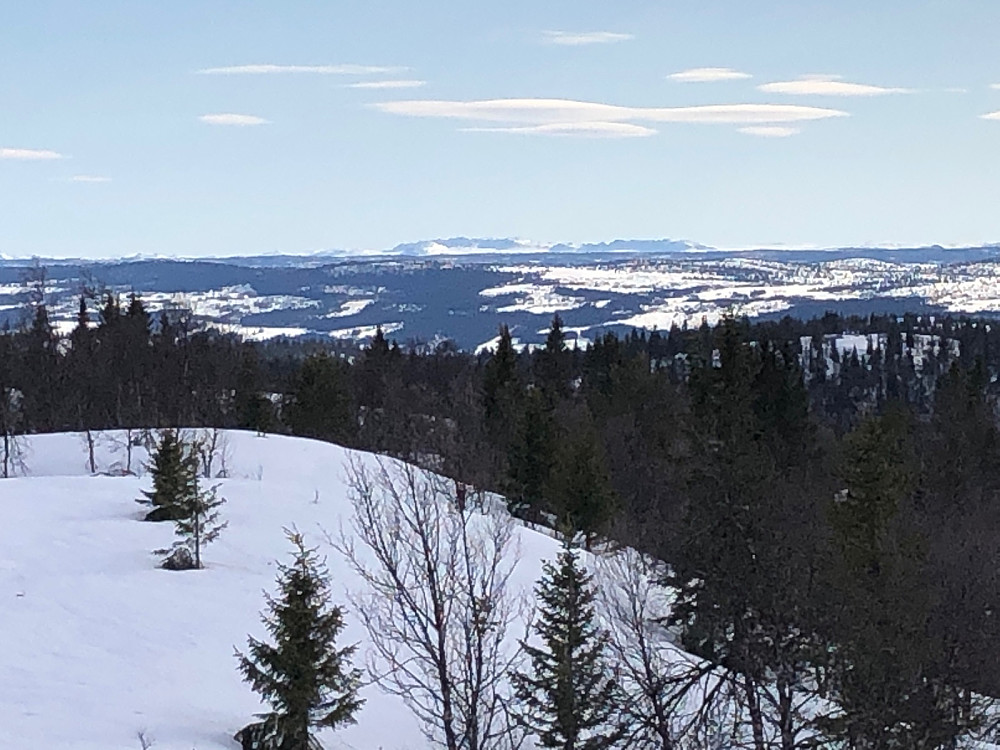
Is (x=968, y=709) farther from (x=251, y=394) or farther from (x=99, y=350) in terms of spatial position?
(x=99, y=350)

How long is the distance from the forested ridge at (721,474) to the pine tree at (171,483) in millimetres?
4841

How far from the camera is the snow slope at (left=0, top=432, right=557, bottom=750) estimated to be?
14.5 metres

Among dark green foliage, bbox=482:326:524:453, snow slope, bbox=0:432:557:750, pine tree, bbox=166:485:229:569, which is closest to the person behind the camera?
snow slope, bbox=0:432:557:750

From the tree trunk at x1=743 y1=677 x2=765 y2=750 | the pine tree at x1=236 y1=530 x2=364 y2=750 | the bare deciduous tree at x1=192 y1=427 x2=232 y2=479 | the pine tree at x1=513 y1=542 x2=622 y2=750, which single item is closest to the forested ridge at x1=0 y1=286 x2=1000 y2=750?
Answer: the tree trunk at x1=743 y1=677 x2=765 y2=750

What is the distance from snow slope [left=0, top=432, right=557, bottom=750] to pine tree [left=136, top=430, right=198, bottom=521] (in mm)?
595

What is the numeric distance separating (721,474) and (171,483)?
12.5 metres

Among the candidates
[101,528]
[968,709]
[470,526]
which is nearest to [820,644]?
[968,709]

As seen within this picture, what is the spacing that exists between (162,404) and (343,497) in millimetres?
20151

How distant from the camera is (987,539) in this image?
33.8 meters

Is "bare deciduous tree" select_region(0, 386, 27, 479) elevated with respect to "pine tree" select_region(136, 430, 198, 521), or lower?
lower

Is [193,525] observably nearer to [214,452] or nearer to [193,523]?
[193,523]

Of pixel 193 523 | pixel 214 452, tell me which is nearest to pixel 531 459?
pixel 214 452

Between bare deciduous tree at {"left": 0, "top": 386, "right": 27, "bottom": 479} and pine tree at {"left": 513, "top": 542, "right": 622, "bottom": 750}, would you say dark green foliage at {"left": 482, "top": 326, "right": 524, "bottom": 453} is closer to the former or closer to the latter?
bare deciduous tree at {"left": 0, "top": 386, "right": 27, "bottom": 479}

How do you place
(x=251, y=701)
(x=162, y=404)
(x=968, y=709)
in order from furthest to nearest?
(x=162, y=404)
(x=968, y=709)
(x=251, y=701)
